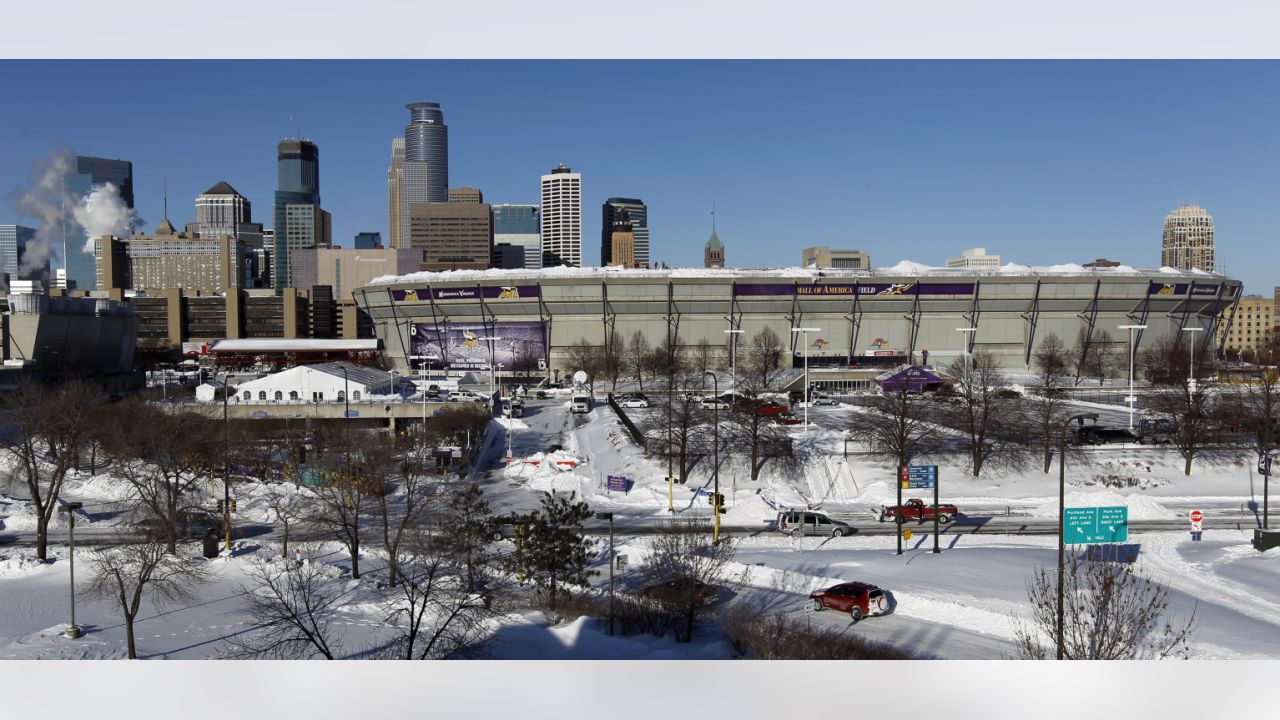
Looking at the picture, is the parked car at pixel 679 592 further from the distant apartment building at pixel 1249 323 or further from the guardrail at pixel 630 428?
the distant apartment building at pixel 1249 323

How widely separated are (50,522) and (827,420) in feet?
104

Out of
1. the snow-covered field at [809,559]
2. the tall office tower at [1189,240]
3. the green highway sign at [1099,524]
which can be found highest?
the tall office tower at [1189,240]

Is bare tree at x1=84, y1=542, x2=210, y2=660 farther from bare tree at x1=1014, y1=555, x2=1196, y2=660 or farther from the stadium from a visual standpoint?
the stadium

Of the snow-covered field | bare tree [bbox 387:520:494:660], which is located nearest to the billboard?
the snow-covered field

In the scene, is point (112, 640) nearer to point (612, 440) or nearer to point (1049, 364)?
point (612, 440)

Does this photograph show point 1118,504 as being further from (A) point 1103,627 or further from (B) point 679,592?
(B) point 679,592

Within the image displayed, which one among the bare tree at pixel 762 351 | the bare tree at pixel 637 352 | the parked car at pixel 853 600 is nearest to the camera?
the parked car at pixel 853 600

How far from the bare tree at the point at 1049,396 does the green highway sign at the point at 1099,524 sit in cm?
1567

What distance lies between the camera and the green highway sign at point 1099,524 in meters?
16.9

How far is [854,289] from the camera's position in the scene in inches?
2753

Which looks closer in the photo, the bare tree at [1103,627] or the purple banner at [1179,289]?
the bare tree at [1103,627]

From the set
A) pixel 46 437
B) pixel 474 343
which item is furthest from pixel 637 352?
pixel 46 437

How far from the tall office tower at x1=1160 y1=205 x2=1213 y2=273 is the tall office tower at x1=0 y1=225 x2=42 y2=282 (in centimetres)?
11044

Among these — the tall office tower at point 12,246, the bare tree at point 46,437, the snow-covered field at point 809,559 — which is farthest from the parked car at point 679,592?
the tall office tower at point 12,246
